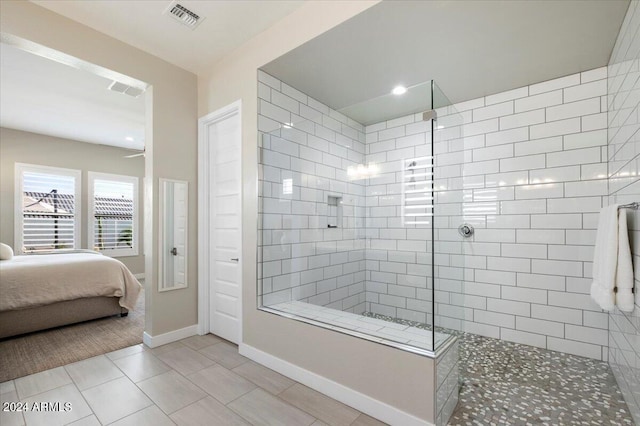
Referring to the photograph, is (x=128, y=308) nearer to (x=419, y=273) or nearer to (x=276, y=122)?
(x=276, y=122)

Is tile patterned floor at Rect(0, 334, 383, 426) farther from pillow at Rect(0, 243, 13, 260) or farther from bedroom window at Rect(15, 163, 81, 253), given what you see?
bedroom window at Rect(15, 163, 81, 253)

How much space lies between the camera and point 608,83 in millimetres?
2197

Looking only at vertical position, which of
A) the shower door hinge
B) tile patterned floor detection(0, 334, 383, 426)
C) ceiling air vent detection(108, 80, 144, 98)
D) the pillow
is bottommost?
tile patterned floor detection(0, 334, 383, 426)

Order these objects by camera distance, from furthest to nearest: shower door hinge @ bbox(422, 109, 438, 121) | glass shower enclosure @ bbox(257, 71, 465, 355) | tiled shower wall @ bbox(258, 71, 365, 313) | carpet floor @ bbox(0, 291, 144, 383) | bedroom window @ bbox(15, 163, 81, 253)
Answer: bedroom window @ bbox(15, 163, 81, 253)
tiled shower wall @ bbox(258, 71, 365, 313)
carpet floor @ bbox(0, 291, 144, 383)
glass shower enclosure @ bbox(257, 71, 465, 355)
shower door hinge @ bbox(422, 109, 438, 121)

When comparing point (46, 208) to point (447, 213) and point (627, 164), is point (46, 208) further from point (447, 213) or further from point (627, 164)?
point (627, 164)

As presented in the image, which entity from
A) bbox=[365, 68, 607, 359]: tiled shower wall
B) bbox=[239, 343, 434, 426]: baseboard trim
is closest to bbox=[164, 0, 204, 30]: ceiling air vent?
bbox=[365, 68, 607, 359]: tiled shower wall

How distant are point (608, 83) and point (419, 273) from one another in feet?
6.76

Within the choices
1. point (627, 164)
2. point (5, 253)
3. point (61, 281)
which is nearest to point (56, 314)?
point (61, 281)

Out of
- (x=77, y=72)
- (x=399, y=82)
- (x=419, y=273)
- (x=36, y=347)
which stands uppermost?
(x=77, y=72)

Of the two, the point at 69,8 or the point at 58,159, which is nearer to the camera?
the point at 69,8

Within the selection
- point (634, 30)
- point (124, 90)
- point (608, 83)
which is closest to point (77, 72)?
point (124, 90)

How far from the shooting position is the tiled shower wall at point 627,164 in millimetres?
1460

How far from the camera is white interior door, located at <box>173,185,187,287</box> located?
2879 millimetres

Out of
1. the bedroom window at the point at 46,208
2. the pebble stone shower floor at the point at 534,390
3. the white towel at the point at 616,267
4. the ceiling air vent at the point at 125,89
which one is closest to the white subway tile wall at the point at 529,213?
the pebble stone shower floor at the point at 534,390
